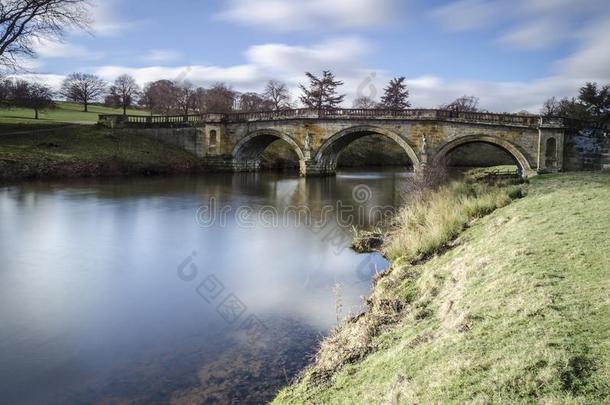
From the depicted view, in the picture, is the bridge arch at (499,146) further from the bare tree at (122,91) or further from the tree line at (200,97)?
the bare tree at (122,91)

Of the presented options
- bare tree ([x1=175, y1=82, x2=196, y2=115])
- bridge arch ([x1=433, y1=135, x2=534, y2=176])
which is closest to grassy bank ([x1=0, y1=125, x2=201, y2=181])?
bridge arch ([x1=433, y1=135, x2=534, y2=176])

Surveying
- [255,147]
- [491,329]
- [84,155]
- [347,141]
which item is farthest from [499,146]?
[84,155]

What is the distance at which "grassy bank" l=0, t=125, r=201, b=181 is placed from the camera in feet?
96.6

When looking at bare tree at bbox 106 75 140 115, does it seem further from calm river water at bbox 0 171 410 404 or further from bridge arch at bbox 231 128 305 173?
calm river water at bbox 0 171 410 404

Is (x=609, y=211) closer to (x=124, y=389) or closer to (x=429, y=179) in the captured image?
(x=124, y=389)

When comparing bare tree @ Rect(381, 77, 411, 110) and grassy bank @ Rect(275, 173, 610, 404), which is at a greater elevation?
bare tree @ Rect(381, 77, 411, 110)

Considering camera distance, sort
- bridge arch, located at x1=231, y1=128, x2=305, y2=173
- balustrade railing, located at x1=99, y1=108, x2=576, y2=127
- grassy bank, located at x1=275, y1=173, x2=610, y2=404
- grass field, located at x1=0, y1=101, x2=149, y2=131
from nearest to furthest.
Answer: grassy bank, located at x1=275, y1=173, x2=610, y2=404 → balustrade railing, located at x1=99, y1=108, x2=576, y2=127 → grass field, located at x1=0, y1=101, x2=149, y2=131 → bridge arch, located at x1=231, y1=128, x2=305, y2=173

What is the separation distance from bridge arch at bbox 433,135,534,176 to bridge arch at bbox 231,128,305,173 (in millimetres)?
11231

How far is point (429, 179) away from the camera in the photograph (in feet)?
65.3

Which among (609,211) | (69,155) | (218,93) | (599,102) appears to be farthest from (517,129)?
(218,93)

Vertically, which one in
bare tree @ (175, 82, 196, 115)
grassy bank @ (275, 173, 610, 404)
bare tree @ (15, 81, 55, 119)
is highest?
bare tree @ (175, 82, 196, 115)

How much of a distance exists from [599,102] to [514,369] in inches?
1605

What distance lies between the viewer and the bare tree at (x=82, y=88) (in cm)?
6679

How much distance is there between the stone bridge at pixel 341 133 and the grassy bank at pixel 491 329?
2008 centimetres
